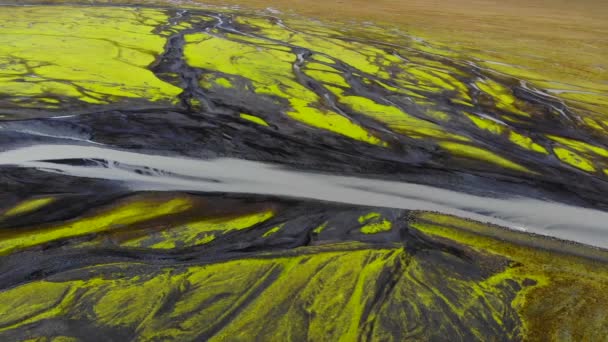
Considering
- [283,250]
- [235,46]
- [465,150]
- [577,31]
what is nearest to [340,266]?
[283,250]

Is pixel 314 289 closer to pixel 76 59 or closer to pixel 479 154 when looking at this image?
pixel 479 154

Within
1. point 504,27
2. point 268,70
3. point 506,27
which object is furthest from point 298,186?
point 506,27

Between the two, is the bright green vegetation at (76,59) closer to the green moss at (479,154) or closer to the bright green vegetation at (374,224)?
the bright green vegetation at (374,224)

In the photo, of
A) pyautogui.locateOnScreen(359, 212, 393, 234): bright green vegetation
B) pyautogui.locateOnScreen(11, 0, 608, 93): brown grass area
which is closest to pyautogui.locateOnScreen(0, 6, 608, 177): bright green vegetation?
pyautogui.locateOnScreen(359, 212, 393, 234): bright green vegetation

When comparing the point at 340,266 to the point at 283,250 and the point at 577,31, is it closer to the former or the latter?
the point at 283,250

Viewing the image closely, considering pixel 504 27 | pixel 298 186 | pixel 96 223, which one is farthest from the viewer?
pixel 504 27
